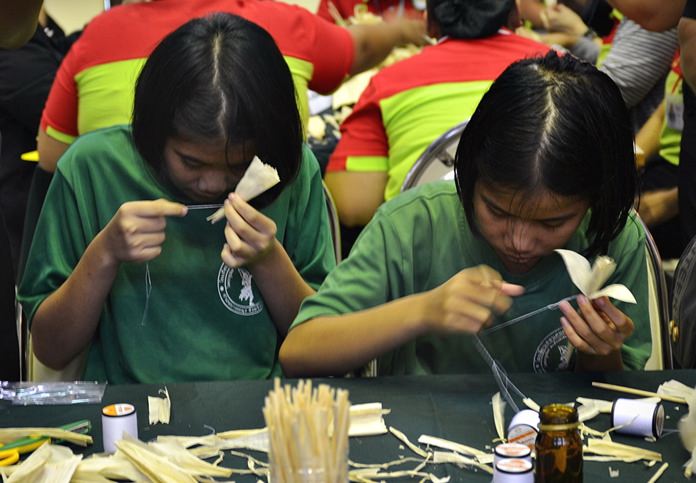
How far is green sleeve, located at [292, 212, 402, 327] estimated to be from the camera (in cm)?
176

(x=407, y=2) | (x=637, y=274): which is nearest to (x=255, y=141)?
(x=637, y=274)

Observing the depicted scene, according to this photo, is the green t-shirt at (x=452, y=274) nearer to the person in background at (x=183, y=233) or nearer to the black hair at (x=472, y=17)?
the person in background at (x=183, y=233)

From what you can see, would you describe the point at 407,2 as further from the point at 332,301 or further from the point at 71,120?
the point at 332,301

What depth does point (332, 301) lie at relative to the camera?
1.76m

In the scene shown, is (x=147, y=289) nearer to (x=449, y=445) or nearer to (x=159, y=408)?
(x=159, y=408)

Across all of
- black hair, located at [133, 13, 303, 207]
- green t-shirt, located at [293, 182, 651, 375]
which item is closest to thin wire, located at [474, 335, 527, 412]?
green t-shirt, located at [293, 182, 651, 375]

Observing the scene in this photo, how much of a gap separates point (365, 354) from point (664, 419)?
0.48 metres

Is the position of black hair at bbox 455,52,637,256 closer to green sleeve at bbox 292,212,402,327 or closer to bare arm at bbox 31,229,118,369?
green sleeve at bbox 292,212,402,327

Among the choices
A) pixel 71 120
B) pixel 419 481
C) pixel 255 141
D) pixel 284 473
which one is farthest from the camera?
pixel 71 120

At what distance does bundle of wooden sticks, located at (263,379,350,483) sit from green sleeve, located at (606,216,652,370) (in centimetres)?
95

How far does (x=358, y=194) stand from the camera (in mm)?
2951

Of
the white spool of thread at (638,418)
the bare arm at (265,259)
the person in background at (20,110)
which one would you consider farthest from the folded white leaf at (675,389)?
the person in background at (20,110)

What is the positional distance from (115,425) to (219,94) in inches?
27.1

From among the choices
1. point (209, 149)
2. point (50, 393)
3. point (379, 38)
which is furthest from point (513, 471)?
point (379, 38)
